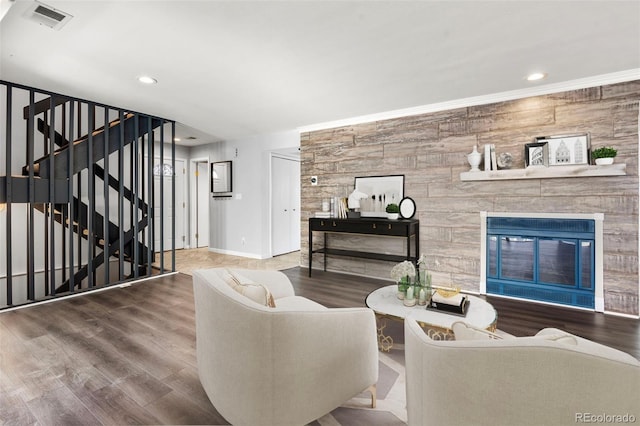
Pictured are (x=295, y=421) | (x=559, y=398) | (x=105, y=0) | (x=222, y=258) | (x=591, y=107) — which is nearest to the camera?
(x=559, y=398)

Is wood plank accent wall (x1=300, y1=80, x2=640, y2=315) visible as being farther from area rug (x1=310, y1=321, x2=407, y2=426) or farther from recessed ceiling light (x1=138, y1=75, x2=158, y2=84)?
recessed ceiling light (x1=138, y1=75, x2=158, y2=84)

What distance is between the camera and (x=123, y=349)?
7.74ft

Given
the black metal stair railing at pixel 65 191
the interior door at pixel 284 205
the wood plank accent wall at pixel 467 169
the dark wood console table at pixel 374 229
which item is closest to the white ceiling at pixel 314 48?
the wood plank accent wall at pixel 467 169

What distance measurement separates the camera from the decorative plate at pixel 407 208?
4.19m

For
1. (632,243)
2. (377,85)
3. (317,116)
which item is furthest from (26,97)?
(632,243)

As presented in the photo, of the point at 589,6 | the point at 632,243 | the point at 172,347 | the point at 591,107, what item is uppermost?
the point at 589,6

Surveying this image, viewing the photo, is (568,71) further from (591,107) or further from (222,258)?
(222,258)

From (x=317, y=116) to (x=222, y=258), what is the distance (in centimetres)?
330

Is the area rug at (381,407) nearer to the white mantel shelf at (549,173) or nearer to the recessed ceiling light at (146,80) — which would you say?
the white mantel shelf at (549,173)

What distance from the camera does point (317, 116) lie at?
4.52m

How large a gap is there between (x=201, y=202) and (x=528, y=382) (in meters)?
7.53

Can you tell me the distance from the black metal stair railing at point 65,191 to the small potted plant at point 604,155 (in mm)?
5284

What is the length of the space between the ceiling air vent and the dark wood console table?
11.0ft

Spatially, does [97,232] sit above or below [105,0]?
below
